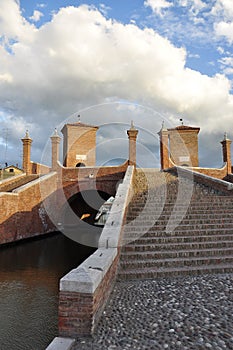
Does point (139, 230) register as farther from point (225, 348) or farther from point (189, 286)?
point (225, 348)

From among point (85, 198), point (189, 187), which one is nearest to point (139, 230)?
point (189, 187)

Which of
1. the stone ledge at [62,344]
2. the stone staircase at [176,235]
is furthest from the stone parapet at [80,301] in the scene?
the stone staircase at [176,235]

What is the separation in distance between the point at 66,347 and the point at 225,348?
1.44m

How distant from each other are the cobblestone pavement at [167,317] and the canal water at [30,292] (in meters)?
1.55

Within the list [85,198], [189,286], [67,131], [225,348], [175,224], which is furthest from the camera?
[67,131]

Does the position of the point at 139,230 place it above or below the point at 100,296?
above

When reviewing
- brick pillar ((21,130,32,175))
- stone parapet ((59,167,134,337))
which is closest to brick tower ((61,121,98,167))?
brick pillar ((21,130,32,175))

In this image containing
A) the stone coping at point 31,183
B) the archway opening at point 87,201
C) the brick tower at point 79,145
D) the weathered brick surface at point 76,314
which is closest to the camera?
the weathered brick surface at point 76,314

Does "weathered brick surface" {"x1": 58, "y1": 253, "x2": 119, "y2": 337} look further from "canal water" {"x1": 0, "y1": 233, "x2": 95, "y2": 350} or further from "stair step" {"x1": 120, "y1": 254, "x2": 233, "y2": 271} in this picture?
"stair step" {"x1": 120, "y1": 254, "x2": 233, "y2": 271}

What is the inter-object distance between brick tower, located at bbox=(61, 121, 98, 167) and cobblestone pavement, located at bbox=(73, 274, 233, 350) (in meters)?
20.8

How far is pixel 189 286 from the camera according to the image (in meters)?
4.09

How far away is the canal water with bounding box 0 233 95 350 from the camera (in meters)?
4.21

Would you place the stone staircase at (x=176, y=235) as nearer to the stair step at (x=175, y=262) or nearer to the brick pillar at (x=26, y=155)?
the stair step at (x=175, y=262)

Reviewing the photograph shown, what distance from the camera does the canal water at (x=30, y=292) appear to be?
4211 millimetres
